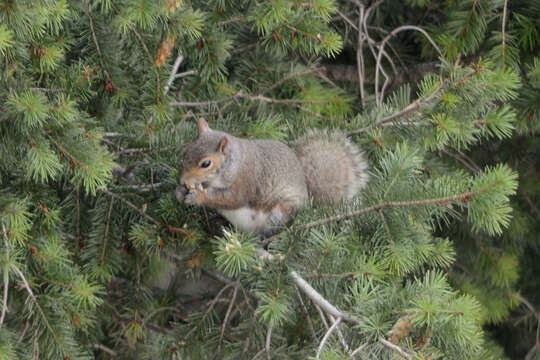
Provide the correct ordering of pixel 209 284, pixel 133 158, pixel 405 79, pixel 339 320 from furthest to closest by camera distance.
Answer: pixel 209 284
pixel 405 79
pixel 133 158
pixel 339 320

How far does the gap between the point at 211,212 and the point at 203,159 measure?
0.24m

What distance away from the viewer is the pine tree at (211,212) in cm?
132

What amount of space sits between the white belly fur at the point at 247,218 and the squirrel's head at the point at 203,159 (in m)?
0.11

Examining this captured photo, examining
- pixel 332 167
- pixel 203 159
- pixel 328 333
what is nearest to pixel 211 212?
pixel 203 159

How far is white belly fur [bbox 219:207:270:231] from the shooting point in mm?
1783

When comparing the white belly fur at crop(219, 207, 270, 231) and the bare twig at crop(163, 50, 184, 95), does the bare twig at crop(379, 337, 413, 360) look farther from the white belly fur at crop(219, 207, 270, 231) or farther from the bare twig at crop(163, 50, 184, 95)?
the bare twig at crop(163, 50, 184, 95)

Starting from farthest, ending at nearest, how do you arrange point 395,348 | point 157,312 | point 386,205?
point 157,312
point 386,205
point 395,348

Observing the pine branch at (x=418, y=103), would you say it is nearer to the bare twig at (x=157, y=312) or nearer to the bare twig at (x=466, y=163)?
the bare twig at (x=466, y=163)


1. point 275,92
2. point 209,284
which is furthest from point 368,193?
point 209,284

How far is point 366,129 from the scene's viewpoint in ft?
6.07

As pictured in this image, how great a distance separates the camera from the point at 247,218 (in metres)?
1.79

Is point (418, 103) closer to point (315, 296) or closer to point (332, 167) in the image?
point (332, 167)

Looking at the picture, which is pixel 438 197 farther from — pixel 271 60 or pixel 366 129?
pixel 271 60

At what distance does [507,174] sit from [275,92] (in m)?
1.12
